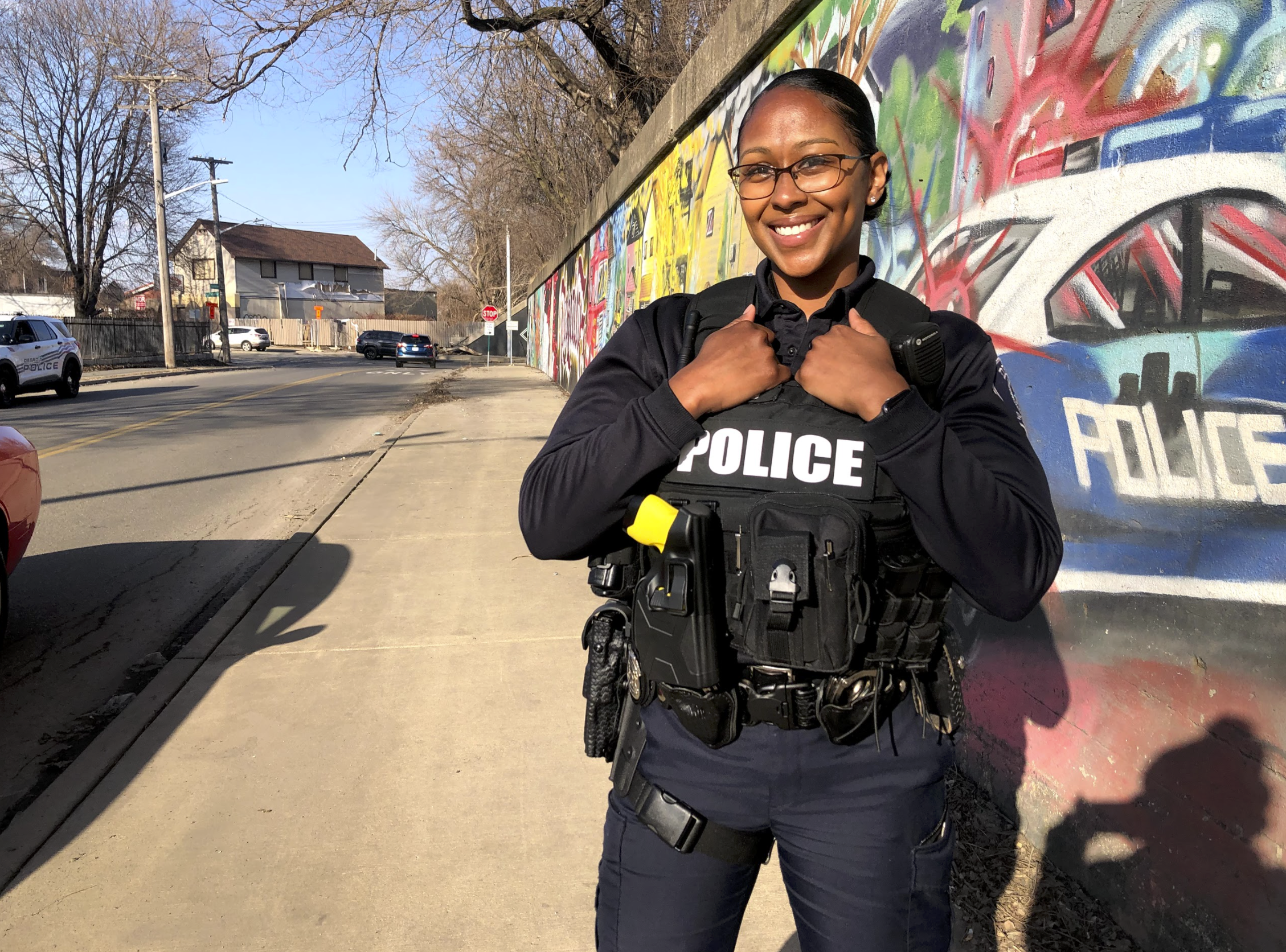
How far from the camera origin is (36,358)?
56.6 ft

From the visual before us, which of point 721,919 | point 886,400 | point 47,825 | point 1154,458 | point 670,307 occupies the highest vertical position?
point 670,307

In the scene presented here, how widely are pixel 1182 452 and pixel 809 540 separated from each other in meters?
1.25

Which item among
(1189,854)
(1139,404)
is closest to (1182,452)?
(1139,404)

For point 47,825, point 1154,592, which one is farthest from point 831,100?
point 47,825

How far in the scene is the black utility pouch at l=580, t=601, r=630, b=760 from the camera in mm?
1589

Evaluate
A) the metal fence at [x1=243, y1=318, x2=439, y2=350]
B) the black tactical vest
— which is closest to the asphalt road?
the black tactical vest

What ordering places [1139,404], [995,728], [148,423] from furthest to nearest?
[148,423] → [995,728] → [1139,404]

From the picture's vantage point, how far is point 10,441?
16.1ft

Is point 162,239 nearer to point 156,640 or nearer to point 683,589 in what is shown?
point 156,640

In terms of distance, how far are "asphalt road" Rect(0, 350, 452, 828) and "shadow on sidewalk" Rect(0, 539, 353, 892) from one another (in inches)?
0.6

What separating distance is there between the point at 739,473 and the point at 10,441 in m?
4.96

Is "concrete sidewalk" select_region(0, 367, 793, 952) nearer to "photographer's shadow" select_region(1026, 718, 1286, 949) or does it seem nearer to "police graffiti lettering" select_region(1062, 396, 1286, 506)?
"photographer's shadow" select_region(1026, 718, 1286, 949)

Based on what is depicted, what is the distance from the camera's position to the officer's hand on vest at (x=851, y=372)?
1272 mm

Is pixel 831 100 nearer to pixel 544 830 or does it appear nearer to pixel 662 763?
pixel 662 763
